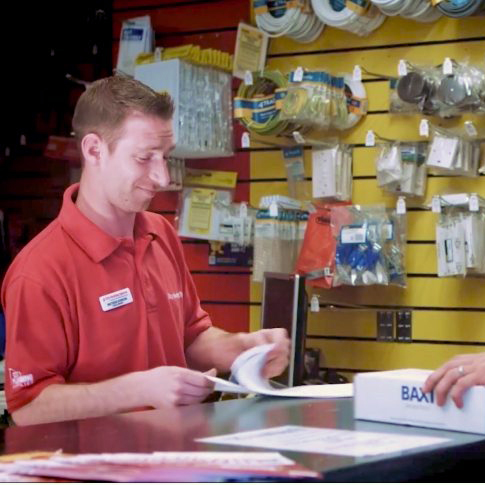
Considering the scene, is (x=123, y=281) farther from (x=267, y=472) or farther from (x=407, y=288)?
(x=407, y=288)

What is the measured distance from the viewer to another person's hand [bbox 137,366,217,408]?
81.9 inches

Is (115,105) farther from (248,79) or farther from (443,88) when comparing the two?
(248,79)

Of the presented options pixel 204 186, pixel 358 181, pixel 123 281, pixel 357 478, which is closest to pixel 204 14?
pixel 204 186

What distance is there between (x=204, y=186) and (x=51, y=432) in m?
3.86

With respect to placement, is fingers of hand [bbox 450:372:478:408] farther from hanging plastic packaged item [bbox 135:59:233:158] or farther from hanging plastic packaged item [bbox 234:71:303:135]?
hanging plastic packaged item [bbox 135:59:233:158]

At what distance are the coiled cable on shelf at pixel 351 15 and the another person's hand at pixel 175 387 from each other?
3.17 meters

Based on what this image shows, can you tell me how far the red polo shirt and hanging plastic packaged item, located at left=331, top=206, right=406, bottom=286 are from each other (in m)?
2.14

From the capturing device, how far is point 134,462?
4.06ft

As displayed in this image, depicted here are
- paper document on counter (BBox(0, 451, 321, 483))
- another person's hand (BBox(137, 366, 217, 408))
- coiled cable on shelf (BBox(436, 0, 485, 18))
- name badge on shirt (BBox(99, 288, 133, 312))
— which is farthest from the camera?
coiled cable on shelf (BBox(436, 0, 485, 18))

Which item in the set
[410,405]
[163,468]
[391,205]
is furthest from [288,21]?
[163,468]

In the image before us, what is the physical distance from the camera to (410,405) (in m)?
1.73

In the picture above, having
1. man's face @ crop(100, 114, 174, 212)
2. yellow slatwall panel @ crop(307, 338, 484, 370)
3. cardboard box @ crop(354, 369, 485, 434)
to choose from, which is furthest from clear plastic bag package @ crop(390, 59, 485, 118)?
cardboard box @ crop(354, 369, 485, 434)

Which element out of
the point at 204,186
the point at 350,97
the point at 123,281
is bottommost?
the point at 123,281

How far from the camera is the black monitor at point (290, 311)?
4277 millimetres
